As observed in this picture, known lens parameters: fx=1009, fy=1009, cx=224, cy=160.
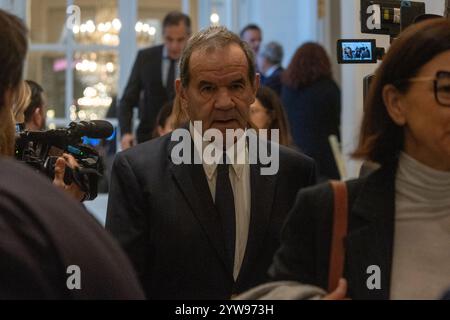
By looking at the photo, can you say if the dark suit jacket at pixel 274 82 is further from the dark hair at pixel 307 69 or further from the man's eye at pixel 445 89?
the man's eye at pixel 445 89

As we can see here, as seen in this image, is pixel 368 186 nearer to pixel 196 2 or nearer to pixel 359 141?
pixel 359 141

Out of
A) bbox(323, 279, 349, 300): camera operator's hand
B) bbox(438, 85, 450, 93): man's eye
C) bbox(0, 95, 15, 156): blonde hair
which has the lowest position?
bbox(323, 279, 349, 300): camera operator's hand

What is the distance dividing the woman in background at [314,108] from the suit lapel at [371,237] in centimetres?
195

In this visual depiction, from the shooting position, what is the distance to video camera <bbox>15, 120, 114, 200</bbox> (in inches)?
91.2

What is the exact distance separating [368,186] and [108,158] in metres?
3.19

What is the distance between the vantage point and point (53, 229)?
4.27ft

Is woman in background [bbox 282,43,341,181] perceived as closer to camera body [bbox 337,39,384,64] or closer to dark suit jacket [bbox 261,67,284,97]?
dark suit jacket [bbox 261,67,284,97]

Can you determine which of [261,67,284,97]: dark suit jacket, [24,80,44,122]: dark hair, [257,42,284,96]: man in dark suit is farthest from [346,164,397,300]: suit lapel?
[257,42,284,96]: man in dark suit

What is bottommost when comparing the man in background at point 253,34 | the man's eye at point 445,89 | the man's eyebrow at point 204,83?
the man's eye at point 445,89

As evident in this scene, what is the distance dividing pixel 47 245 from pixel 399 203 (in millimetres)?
589

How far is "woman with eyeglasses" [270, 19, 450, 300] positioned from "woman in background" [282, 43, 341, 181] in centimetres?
192

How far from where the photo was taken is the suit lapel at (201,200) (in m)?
2.08

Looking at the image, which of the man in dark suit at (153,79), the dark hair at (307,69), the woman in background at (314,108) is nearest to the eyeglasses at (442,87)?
the woman in background at (314,108)

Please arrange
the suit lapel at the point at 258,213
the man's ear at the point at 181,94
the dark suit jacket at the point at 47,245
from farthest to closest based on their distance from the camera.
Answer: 1. the man's ear at the point at 181,94
2. the suit lapel at the point at 258,213
3. the dark suit jacket at the point at 47,245
